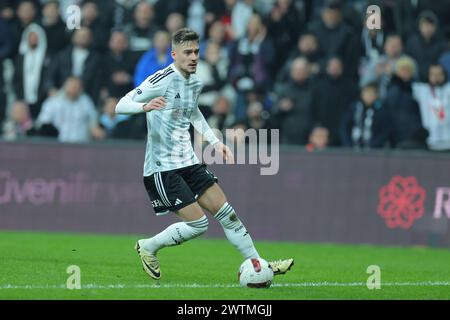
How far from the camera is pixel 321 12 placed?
60.1 ft

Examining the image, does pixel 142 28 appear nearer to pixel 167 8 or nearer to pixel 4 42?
pixel 167 8

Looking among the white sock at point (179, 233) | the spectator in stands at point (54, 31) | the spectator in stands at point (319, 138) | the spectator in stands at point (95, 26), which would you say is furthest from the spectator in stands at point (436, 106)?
the white sock at point (179, 233)

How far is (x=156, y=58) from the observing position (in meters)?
17.1

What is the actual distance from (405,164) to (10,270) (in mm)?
7532

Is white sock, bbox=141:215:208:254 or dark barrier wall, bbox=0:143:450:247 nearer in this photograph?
white sock, bbox=141:215:208:254

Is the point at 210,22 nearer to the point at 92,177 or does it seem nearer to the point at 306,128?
the point at 306,128

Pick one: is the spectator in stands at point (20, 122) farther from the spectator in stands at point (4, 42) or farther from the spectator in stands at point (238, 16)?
the spectator in stands at point (238, 16)

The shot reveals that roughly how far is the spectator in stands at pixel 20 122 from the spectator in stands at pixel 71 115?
180 millimetres

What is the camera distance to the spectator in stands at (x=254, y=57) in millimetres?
17609

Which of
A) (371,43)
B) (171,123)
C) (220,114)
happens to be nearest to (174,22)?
(220,114)

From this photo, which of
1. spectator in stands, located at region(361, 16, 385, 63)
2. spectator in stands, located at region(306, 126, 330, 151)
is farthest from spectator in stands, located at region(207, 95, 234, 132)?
spectator in stands, located at region(361, 16, 385, 63)

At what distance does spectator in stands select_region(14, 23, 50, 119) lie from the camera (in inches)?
696

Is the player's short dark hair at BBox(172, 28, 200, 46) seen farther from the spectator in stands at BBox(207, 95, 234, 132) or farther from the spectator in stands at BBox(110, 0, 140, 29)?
the spectator in stands at BBox(110, 0, 140, 29)

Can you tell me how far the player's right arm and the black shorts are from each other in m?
0.71
